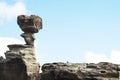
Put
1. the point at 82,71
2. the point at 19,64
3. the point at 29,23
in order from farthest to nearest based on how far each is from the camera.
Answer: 1. the point at 29,23
2. the point at 19,64
3. the point at 82,71

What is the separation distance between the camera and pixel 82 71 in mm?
32188

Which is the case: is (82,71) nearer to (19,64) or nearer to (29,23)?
(19,64)

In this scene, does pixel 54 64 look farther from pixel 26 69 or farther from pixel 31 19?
pixel 31 19

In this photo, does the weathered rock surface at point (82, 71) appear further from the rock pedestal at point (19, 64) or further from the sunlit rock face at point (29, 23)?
the sunlit rock face at point (29, 23)

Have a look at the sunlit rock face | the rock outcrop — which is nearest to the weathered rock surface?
the rock outcrop

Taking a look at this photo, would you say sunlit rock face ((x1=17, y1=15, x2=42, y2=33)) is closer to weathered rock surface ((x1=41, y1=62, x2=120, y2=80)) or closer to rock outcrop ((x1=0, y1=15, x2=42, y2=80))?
rock outcrop ((x1=0, y1=15, x2=42, y2=80))

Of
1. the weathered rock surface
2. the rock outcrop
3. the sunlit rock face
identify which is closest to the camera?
the weathered rock surface

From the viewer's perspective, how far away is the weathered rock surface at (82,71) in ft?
103

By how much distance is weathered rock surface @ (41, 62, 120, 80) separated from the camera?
103 feet

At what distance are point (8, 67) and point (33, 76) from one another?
3034 mm

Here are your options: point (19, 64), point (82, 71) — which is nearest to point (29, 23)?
point (19, 64)

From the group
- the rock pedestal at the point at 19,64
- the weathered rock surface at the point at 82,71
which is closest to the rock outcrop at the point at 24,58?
the rock pedestal at the point at 19,64

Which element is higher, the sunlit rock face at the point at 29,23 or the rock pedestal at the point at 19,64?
the sunlit rock face at the point at 29,23

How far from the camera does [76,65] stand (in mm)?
33625
